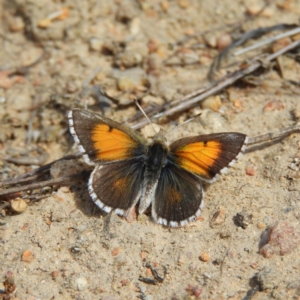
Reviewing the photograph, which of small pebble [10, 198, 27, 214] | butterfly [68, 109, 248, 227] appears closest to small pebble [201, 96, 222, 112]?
butterfly [68, 109, 248, 227]

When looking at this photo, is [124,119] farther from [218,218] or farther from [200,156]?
[218,218]

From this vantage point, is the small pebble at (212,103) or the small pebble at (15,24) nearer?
the small pebble at (212,103)

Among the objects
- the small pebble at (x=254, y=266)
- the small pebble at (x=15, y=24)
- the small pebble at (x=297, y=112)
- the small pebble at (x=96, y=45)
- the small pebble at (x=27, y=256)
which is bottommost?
the small pebble at (x=27, y=256)

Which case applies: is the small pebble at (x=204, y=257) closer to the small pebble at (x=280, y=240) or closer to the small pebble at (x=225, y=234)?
the small pebble at (x=225, y=234)

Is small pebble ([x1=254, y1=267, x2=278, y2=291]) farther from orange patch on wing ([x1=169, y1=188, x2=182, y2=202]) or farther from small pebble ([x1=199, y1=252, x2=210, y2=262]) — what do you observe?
orange patch on wing ([x1=169, y1=188, x2=182, y2=202])

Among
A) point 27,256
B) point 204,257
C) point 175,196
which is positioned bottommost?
point 27,256

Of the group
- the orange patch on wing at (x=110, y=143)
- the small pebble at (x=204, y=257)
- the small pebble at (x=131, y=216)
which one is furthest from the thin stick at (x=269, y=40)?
the small pebble at (x=204, y=257)

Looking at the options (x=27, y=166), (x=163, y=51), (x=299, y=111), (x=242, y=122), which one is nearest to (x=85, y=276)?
(x=27, y=166)

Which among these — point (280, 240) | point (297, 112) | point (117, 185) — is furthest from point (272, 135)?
point (117, 185)

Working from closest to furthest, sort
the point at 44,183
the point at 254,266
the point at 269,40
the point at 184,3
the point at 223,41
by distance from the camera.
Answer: the point at 254,266
the point at 44,183
the point at 269,40
the point at 223,41
the point at 184,3
